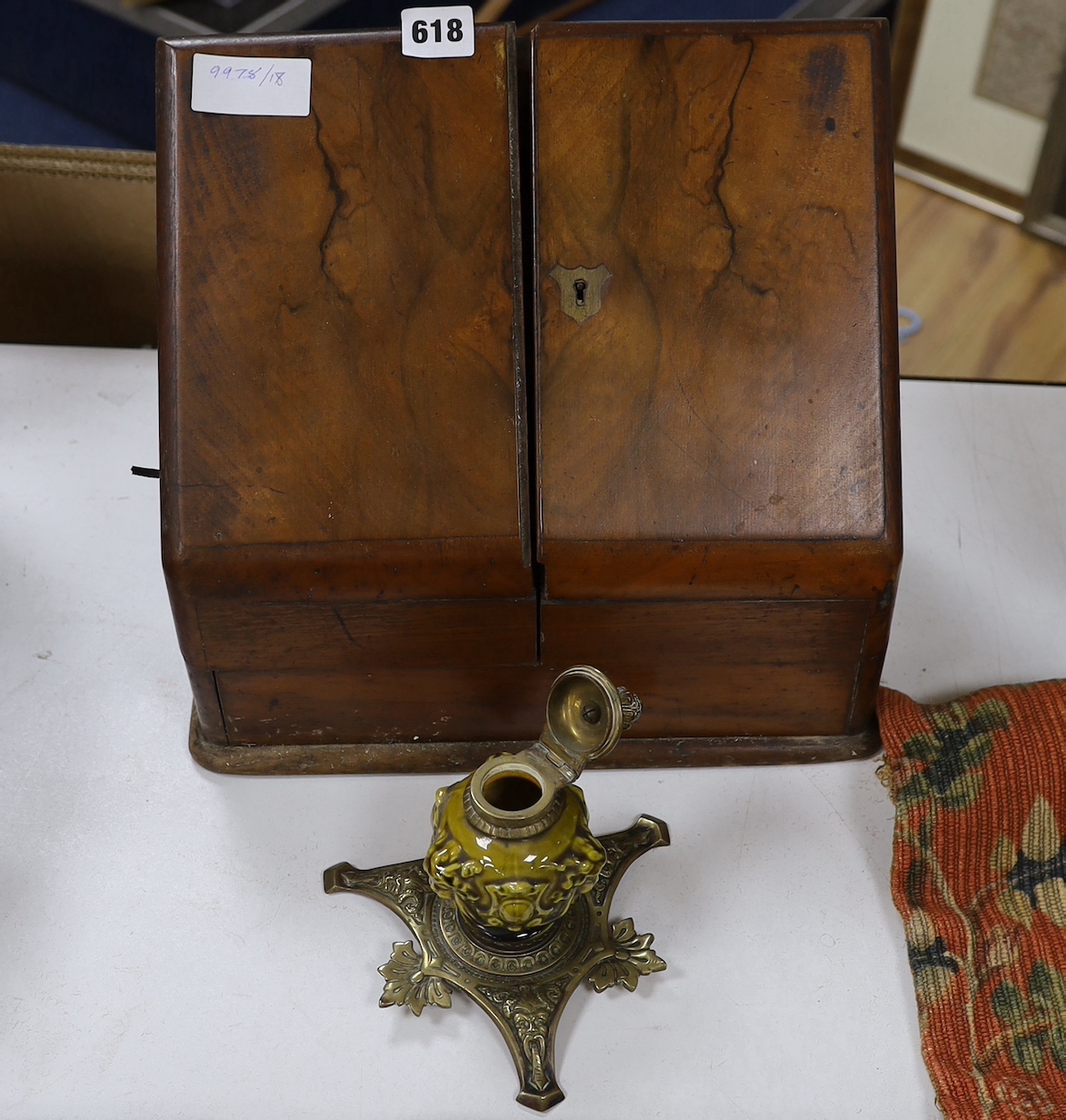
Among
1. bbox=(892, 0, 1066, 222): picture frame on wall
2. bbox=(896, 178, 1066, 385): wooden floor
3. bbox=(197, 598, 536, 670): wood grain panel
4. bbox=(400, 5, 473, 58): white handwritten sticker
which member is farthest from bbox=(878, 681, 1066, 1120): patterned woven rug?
bbox=(892, 0, 1066, 222): picture frame on wall

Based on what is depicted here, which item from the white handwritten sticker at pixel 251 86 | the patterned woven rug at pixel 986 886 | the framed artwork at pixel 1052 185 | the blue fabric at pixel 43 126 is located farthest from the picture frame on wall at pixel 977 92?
the white handwritten sticker at pixel 251 86

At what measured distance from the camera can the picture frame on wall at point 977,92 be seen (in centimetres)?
260

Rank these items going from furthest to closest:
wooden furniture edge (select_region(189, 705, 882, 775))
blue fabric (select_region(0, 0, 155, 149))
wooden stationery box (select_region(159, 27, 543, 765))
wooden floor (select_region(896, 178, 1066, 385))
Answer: wooden floor (select_region(896, 178, 1066, 385)) → blue fabric (select_region(0, 0, 155, 149)) → wooden furniture edge (select_region(189, 705, 882, 775)) → wooden stationery box (select_region(159, 27, 543, 765))

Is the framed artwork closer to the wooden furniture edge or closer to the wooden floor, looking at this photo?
the wooden floor

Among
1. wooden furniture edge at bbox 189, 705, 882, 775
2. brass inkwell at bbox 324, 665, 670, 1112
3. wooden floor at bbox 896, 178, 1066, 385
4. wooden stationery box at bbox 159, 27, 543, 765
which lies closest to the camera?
brass inkwell at bbox 324, 665, 670, 1112

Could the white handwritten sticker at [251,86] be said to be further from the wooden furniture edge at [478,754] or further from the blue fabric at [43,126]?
the blue fabric at [43,126]

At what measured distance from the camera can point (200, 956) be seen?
3.56ft

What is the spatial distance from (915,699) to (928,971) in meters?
0.30

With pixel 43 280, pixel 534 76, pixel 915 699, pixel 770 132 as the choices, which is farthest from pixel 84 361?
pixel 915 699

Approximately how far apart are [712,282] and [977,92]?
197cm

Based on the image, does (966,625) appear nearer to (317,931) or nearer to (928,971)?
(928,971)

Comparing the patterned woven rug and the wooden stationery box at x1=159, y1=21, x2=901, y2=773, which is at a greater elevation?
the wooden stationery box at x1=159, y1=21, x2=901, y2=773

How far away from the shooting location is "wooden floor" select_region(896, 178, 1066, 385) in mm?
2535

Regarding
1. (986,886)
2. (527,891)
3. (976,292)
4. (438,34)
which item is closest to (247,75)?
(438,34)
